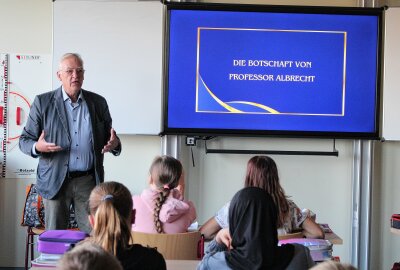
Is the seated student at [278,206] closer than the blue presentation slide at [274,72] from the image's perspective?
Yes

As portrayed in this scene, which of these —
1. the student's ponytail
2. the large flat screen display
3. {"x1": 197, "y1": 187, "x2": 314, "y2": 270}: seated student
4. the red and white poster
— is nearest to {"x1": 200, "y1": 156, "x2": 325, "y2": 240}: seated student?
the student's ponytail

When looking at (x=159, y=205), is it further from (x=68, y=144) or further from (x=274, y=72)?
(x=274, y=72)

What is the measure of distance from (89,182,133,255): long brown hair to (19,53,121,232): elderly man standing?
1388 mm

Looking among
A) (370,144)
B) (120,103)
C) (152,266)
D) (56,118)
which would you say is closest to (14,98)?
(120,103)

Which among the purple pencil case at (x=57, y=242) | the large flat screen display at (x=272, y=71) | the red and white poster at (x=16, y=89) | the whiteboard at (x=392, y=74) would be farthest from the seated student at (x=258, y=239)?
the red and white poster at (x=16, y=89)

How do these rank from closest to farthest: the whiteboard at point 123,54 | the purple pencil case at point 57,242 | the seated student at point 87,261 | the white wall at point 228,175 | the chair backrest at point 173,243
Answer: the seated student at point 87,261
the purple pencil case at point 57,242
the chair backrest at point 173,243
the whiteboard at point 123,54
the white wall at point 228,175

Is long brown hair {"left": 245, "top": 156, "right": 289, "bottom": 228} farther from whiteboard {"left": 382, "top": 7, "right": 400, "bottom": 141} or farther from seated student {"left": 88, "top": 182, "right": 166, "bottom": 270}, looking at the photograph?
whiteboard {"left": 382, "top": 7, "right": 400, "bottom": 141}

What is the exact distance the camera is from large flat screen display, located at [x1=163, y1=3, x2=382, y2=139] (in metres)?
5.45

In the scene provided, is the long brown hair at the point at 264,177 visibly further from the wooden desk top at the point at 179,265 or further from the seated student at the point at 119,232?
the seated student at the point at 119,232

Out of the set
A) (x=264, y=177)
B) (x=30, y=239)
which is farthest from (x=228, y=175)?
(x=264, y=177)

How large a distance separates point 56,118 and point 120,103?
1.61m

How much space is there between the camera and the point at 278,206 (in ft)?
10.4

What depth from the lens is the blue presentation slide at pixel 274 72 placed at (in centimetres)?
545

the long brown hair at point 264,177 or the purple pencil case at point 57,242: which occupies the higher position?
the long brown hair at point 264,177
